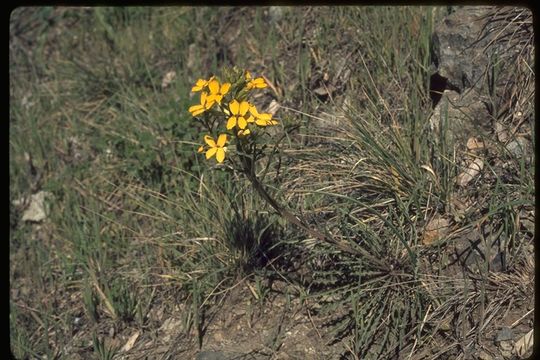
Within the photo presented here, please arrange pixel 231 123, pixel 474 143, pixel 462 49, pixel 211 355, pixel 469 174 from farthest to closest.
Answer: pixel 462 49, pixel 474 143, pixel 469 174, pixel 211 355, pixel 231 123

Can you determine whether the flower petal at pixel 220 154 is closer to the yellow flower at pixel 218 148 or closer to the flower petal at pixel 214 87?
the yellow flower at pixel 218 148

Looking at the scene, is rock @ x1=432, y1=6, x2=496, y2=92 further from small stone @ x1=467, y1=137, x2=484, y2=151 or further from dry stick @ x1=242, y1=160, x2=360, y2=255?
dry stick @ x1=242, y1=160, x2=360, y2=255

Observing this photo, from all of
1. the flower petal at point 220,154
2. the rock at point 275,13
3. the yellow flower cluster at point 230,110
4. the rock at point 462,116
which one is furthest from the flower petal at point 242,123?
the rock at point 275,13

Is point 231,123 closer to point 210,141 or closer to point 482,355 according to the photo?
point 210,141

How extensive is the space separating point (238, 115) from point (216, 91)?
11cm

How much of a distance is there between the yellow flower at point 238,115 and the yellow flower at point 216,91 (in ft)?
0.15

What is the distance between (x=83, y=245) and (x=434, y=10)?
207 cm

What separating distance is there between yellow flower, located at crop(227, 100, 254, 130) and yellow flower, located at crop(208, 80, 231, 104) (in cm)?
5

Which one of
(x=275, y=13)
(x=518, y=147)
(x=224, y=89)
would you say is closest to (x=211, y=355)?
(x=224, y=89)

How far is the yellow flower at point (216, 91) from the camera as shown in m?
2.52

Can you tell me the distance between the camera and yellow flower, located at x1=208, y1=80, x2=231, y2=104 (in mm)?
2520

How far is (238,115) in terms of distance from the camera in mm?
2547

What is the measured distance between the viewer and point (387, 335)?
289 centimetres

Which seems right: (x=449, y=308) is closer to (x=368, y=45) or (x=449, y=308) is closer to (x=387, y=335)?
(x=387, y=335)
